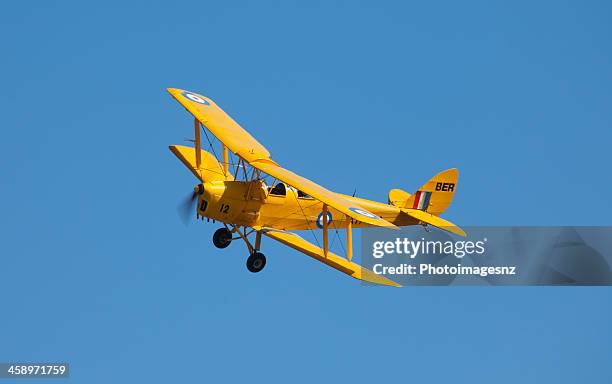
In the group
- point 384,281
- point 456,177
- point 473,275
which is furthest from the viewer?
point 456,177

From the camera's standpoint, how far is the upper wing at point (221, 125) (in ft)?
103

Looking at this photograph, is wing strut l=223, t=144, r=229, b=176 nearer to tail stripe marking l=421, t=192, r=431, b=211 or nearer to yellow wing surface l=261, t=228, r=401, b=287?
yellow wing surface l=261, t=228, r=401, b=287

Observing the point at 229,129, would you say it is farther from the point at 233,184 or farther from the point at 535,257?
the point at 535,257

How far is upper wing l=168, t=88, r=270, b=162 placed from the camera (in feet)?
103

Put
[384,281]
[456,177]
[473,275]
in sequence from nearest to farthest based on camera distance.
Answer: [384,281], [473,275], [456,177]

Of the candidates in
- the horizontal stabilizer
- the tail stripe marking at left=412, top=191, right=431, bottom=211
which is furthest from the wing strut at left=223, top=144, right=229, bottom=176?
the tail stripe marking at left=412, top=191, right=431, bottom=211

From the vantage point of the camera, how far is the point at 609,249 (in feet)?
111

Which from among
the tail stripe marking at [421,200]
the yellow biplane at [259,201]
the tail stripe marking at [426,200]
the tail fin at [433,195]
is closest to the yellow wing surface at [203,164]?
the yellow biplane at [259,201]

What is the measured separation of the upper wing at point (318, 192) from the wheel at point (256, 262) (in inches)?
77.3

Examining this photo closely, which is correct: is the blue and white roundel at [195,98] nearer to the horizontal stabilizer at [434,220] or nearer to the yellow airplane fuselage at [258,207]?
the yellow airplane fuselage at [258,207]

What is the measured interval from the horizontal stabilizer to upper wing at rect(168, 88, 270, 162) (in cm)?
446

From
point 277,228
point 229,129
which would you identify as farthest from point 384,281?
point 229,129

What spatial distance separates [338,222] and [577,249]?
566 cm

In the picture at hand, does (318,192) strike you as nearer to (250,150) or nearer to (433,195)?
(250,150)
